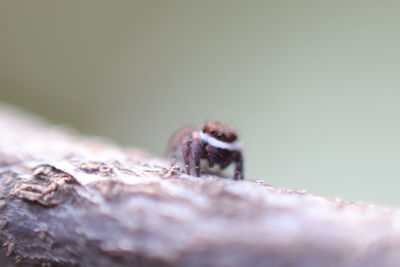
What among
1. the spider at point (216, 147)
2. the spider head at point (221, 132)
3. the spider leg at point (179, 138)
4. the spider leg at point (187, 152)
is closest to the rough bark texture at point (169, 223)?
the spider leg at point (187, 152)

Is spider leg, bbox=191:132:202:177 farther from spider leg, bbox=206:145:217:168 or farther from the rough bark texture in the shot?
the rough bark texture

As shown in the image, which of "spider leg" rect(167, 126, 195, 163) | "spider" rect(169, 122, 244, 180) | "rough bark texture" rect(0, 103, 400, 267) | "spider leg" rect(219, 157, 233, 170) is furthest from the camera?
"spider leg" rect(167, 126, 195, 163)

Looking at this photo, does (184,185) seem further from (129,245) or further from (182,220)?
(129,245)

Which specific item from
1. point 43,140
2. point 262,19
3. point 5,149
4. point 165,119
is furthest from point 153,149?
point 5,149

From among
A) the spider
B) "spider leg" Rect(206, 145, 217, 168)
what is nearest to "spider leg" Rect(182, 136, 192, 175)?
the spider

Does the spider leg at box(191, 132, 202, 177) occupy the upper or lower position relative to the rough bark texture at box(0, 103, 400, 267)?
upper

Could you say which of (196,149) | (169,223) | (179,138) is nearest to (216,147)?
(196,149)
